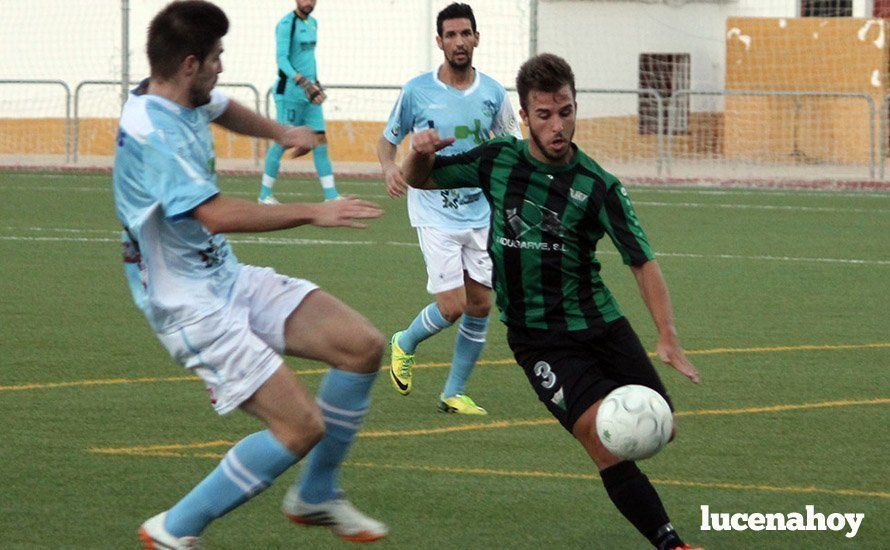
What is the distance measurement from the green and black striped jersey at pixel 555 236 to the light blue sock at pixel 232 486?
103 centimetres

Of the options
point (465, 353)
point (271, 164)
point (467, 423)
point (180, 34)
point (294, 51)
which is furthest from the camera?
point (294, 51)

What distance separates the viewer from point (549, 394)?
5430 mm

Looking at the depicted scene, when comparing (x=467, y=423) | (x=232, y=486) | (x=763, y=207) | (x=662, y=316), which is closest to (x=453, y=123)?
(x=467, y=423)

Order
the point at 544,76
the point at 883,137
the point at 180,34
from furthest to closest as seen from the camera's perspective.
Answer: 1. the point at 883,137
2. the point at 544,76
3. the point at 180,34

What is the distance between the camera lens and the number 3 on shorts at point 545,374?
5434 mm

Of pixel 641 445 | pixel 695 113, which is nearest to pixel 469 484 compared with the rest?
pixel 641 445

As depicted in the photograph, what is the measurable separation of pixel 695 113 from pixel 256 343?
20976mm

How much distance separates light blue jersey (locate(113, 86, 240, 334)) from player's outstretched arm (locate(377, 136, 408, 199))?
1.05 m

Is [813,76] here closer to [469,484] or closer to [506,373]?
[506,373]

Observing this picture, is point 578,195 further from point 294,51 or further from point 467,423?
point 294,51

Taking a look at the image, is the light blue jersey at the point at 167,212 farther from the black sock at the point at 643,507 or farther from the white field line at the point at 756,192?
the white field line at the point at 756,192

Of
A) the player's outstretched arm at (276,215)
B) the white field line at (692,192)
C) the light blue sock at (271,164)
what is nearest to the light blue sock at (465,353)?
the player's outstretched arm at (276,215)

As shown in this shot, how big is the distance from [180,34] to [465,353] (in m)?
3.43

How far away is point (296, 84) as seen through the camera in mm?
17438
